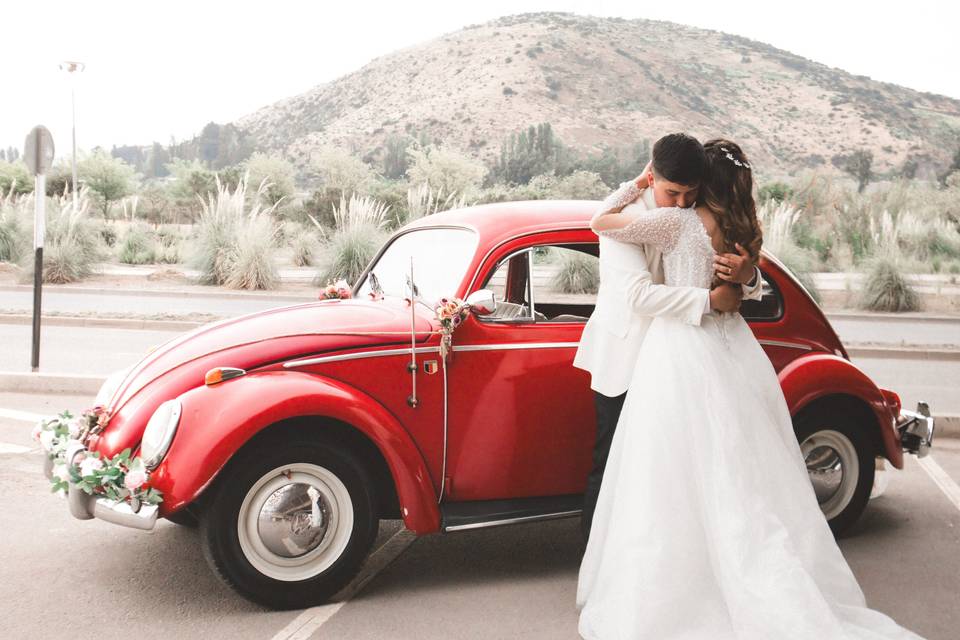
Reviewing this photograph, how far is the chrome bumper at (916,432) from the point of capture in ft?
17.4

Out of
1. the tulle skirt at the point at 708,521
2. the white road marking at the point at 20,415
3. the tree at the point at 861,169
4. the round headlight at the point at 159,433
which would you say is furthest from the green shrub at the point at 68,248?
the tree at the point at 861,169

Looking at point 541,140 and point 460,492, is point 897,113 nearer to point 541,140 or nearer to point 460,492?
point 541,140

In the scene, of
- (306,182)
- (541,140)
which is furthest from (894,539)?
(306,182)

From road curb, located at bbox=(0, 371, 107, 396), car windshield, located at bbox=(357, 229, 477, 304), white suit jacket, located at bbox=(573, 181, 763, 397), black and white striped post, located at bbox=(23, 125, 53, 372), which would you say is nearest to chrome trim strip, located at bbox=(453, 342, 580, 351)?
white suit jacket, located at bbox=(573, 181, 763, 397)

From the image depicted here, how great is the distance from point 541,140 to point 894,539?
59.6 metres

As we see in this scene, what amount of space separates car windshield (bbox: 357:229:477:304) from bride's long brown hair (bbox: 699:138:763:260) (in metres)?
1.22

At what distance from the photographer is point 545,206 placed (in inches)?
189

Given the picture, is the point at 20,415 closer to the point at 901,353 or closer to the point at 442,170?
the point at 901,353

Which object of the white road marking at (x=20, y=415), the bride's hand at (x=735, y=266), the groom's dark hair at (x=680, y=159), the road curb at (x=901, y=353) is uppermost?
the groom's dark hair at (x=680, y=159)

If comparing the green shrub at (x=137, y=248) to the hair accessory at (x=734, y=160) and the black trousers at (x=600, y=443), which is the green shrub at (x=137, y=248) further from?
the hair accessory at (x=734, y=160)

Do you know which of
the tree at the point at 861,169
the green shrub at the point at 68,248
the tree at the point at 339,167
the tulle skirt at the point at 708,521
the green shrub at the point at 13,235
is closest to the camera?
the tulle skirt at the point at 708,521

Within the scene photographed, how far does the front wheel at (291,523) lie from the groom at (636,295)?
44.5 inches

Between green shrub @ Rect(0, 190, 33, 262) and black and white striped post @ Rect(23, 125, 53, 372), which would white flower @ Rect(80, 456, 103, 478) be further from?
green shrub @ Rect(0, 190, 33, 262)

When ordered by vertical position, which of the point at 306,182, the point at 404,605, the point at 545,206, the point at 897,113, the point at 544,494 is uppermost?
the point at 897,113
